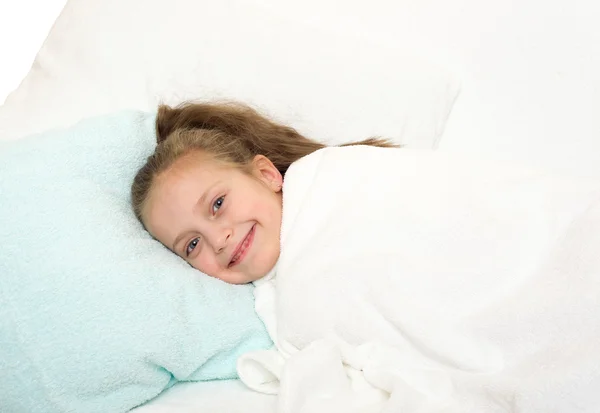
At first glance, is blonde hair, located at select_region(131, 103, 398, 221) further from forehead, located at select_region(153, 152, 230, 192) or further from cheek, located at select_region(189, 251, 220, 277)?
cheek, located at select_region(189, 251, 220, 277)

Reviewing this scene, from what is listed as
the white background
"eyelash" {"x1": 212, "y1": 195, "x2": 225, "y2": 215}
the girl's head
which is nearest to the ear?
the girl's head

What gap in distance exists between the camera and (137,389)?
3.10 feet

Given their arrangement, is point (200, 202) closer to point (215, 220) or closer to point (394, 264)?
point (215, 220)

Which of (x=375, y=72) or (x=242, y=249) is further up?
(x=375, y=72)

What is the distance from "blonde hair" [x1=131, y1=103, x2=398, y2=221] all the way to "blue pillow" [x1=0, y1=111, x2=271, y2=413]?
155mm

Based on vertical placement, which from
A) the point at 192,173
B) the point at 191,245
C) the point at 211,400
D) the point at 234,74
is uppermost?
the point at 234,74

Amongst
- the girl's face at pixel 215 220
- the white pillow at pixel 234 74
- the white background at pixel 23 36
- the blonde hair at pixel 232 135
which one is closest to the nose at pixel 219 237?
the girl's face at pixel 215 220

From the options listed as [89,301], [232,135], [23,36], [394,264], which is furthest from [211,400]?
[23,36]

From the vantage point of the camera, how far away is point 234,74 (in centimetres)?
128

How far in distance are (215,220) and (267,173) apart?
17 cm

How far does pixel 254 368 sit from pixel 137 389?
0.17m

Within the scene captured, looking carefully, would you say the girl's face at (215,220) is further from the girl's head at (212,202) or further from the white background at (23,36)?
the white background at (23,36)

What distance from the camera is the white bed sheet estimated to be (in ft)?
3.03

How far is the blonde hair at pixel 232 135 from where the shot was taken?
46.3 inches
